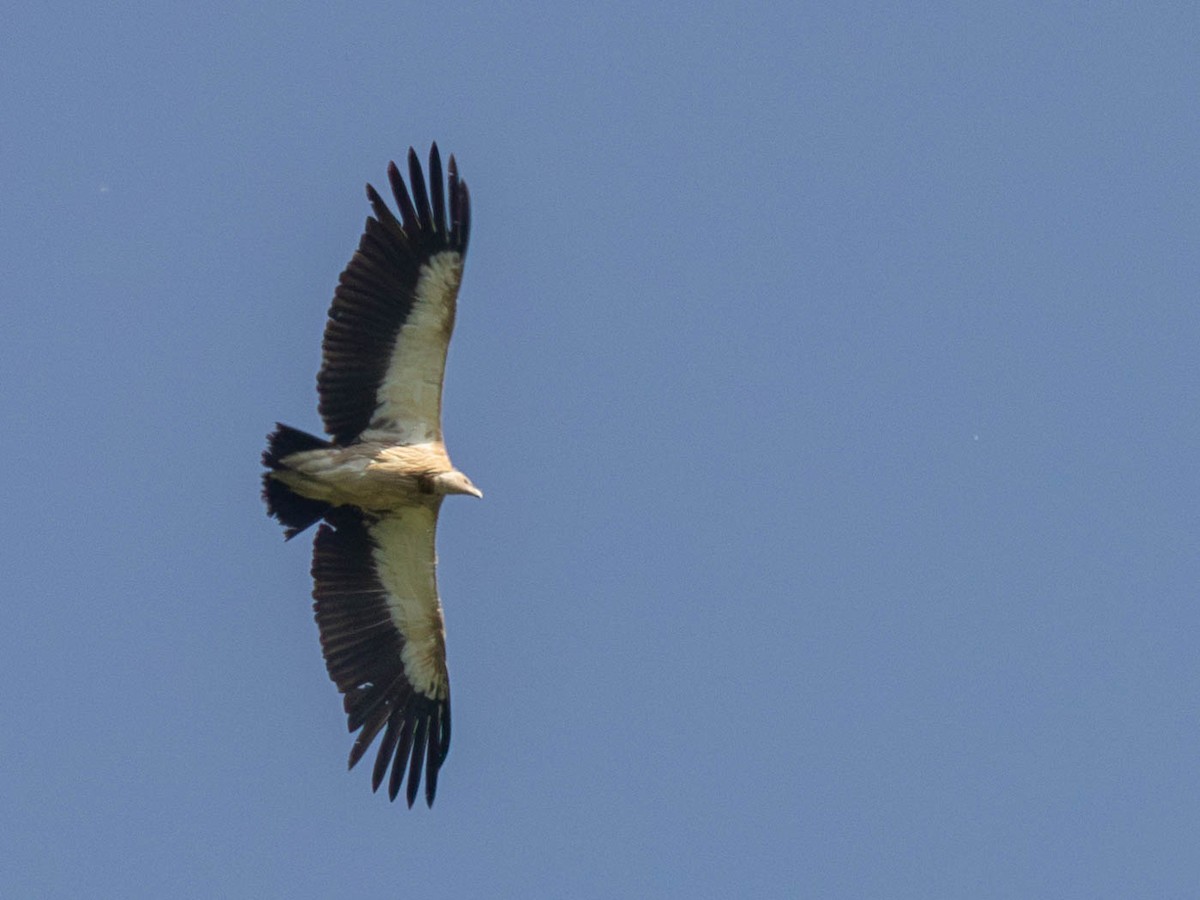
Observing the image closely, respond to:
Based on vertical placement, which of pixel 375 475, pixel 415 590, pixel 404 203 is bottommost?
pixel 415 590

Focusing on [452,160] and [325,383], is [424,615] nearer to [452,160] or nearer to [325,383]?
[325,383]

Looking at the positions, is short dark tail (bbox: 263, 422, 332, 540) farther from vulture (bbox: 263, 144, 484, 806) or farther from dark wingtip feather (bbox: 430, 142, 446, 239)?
dark wingtip feather (bbox: 430, 142, 446, 239)

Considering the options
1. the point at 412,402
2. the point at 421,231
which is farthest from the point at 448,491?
the point at 421,231

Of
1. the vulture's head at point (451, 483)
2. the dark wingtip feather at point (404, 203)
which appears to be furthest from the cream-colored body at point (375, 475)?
the dark wingtip feather at point (404, 203)

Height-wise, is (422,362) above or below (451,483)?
above

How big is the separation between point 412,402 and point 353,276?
133 centimetres

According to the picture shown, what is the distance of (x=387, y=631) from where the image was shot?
21.9 m

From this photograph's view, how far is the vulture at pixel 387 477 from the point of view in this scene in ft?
67.5

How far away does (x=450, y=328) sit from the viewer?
20859mm

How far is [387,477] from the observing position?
20.9m

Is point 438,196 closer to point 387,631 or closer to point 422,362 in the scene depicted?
point 422,362

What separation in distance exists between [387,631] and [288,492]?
193cm

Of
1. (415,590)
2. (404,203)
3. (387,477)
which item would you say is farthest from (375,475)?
(404,203)

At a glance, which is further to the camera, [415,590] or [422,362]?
[415,590]
